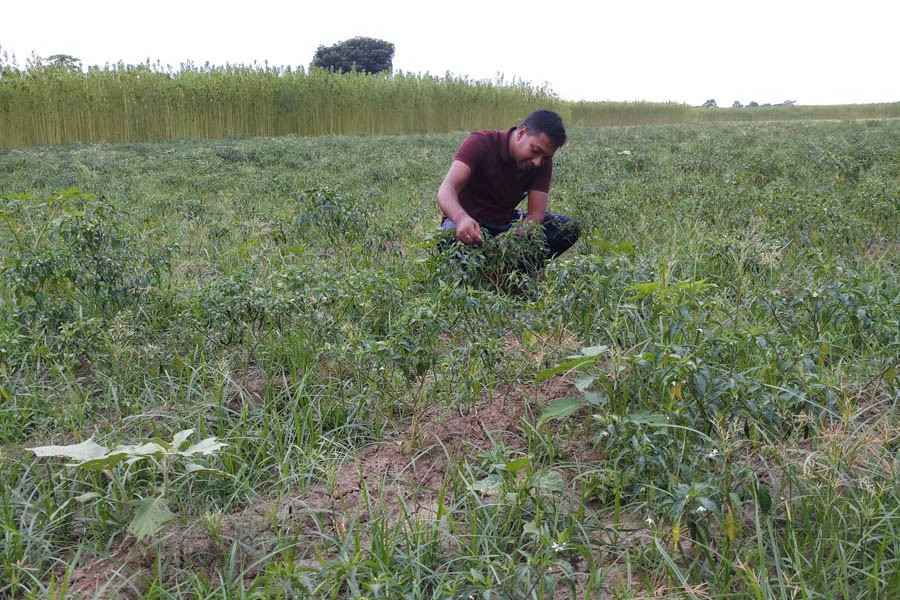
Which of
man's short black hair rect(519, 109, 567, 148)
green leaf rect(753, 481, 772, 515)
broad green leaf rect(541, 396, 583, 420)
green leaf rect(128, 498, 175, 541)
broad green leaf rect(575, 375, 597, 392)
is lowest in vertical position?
green leaf rect(128, 498, 175, 541)

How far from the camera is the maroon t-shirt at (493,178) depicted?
4.12 metres

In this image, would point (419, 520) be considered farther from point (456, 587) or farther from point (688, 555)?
point (688, 555)

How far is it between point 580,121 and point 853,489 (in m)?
37.7

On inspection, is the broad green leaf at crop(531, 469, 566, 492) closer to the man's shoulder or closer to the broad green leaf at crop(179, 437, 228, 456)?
the broad green leaf at crop(179, 437, 228, 456)

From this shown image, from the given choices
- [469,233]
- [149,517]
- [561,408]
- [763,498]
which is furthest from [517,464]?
[469,233]

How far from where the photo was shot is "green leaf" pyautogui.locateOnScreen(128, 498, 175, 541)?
1.79 m

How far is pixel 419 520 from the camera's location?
6.13ft

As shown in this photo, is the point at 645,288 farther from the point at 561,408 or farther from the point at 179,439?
the point at 179,439

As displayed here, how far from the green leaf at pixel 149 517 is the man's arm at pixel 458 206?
82.7 inches

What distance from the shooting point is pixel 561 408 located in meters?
2.25

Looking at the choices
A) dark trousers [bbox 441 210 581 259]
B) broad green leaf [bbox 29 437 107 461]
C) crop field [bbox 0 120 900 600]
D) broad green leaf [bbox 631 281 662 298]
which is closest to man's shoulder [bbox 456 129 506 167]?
dark trousers [bbox 441 210 581 259]

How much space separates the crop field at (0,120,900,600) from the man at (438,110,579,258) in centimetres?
46

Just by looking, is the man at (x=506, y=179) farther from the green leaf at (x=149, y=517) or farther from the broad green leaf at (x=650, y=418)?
the green leaf at (x=149, y=517)

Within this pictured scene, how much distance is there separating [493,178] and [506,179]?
84 mm
